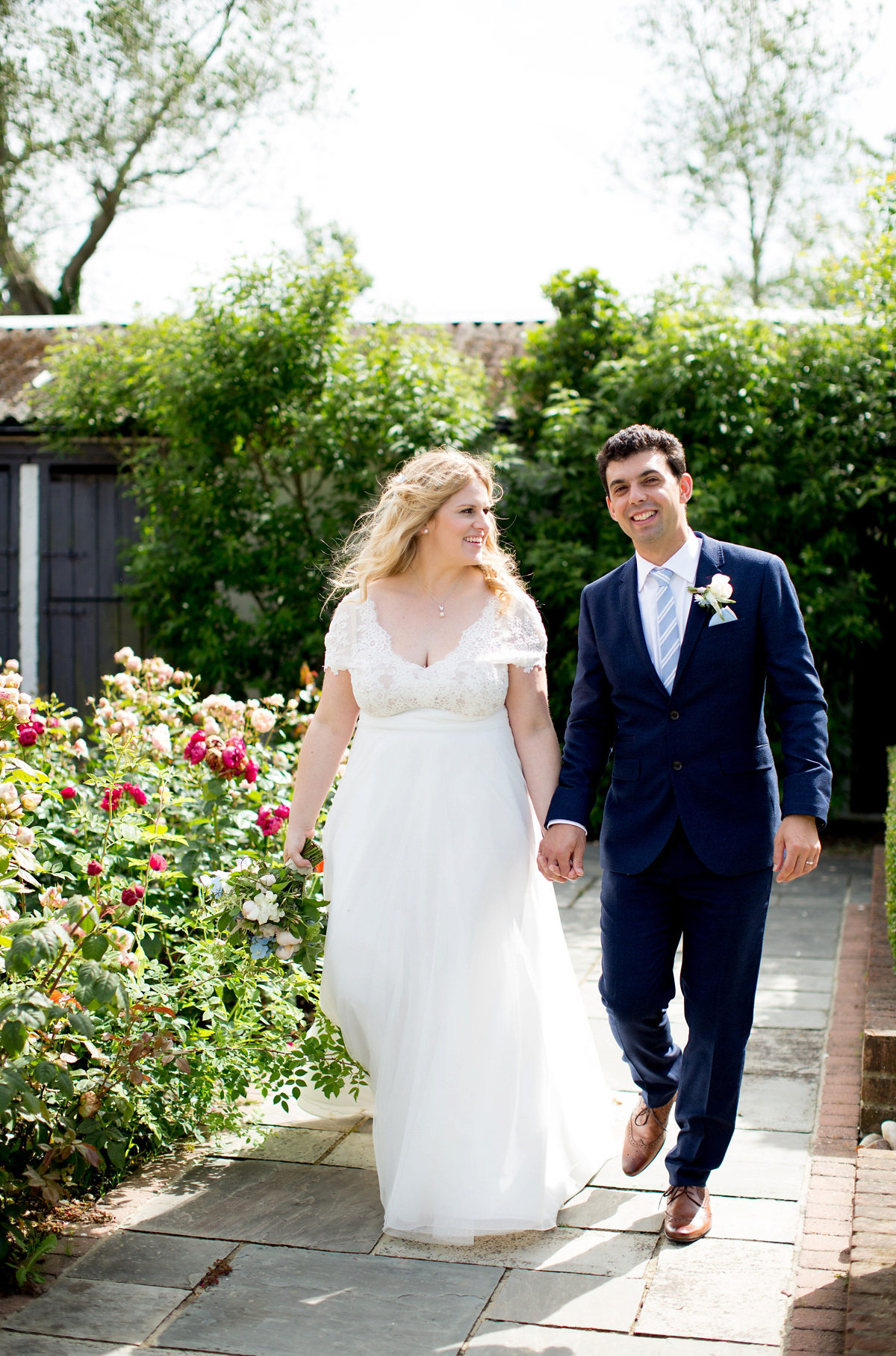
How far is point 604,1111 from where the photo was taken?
3385 millimetres

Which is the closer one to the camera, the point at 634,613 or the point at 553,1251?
the point at 553,1251

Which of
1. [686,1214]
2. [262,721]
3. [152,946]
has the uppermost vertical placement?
[262,721]

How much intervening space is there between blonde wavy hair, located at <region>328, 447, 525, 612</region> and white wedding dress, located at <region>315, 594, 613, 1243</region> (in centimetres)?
10

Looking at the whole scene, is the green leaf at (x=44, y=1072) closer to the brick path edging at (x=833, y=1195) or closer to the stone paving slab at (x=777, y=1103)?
the brick path edging at (x=833, y=1195)

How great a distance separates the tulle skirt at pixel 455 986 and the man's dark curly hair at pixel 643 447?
2.58 ft

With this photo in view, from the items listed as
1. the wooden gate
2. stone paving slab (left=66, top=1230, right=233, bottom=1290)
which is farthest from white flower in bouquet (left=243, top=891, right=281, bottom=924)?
the wooden gate

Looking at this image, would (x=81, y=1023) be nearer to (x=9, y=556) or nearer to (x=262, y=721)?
(x=262, y=721)

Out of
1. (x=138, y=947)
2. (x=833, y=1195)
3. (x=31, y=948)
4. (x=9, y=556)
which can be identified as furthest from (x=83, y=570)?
(x=833, y=1195)

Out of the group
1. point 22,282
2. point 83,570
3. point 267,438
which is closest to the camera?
A: point 267,438

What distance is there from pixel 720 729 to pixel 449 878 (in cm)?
82

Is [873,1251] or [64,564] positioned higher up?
[64,564]

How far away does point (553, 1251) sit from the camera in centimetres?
293

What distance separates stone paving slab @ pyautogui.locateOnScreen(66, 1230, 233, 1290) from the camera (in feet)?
9.27

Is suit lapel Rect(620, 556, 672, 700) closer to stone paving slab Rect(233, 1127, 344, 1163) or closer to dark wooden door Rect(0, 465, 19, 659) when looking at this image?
stone paving slab Rect(233, 1127, 344, 1163)
